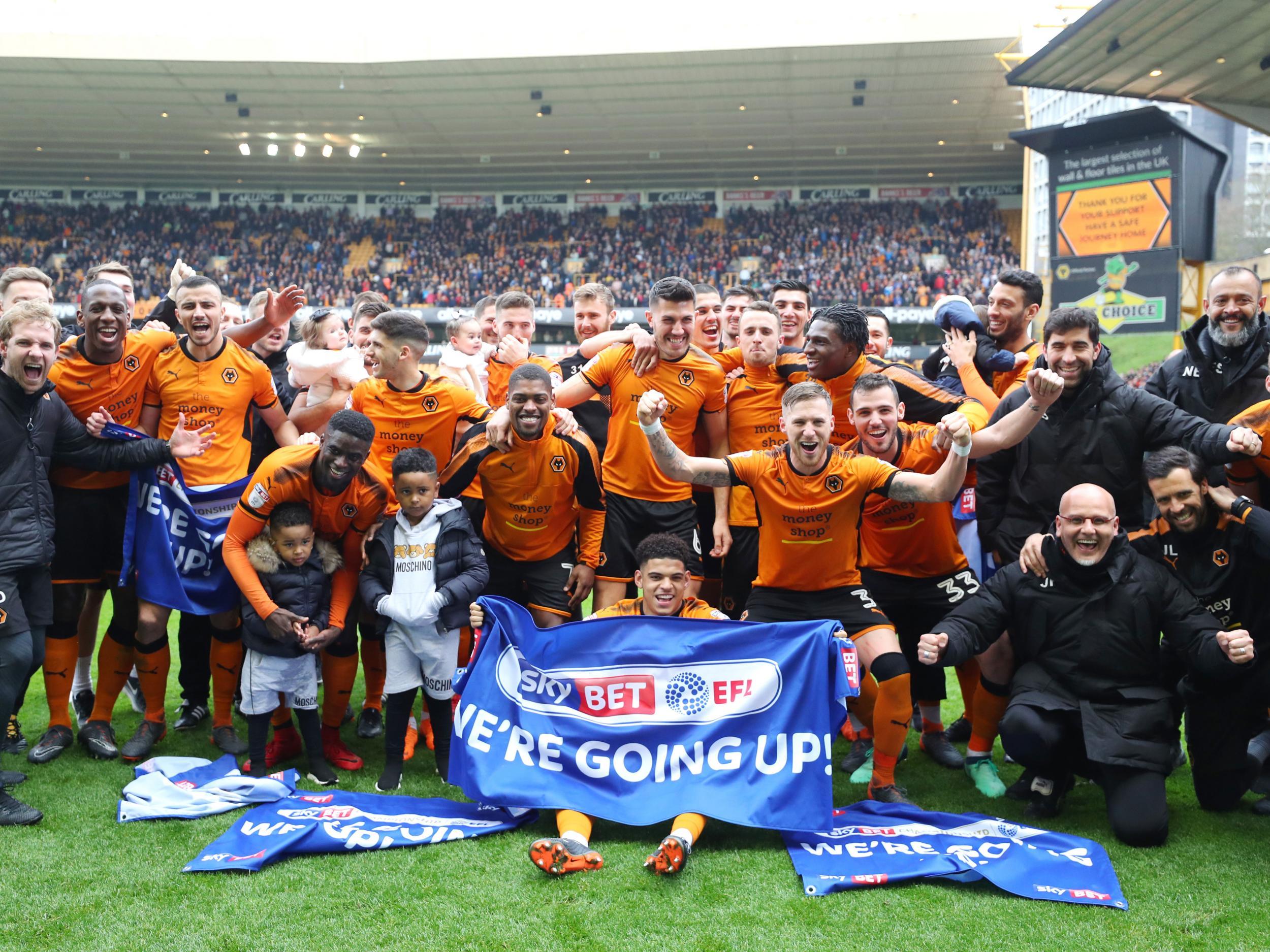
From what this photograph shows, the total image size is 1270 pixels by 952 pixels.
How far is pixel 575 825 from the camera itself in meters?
4.15

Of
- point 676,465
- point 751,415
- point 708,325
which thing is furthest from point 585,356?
point 676,465

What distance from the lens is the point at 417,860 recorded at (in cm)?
408

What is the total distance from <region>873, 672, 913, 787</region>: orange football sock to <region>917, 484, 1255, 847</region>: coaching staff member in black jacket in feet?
0.82

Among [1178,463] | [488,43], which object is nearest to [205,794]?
[1178,463]

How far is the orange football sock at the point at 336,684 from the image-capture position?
5273mm

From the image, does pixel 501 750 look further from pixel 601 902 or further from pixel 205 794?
pixel 205 794

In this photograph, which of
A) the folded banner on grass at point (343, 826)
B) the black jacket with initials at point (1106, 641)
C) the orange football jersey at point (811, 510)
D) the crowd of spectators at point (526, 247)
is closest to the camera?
the folded banner on grass at point (343, 826)

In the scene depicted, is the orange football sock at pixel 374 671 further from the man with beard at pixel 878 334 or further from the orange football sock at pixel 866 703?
the man with beard at pixel 878 334

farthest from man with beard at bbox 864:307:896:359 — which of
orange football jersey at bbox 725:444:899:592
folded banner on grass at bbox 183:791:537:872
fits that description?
folded banner on grass at bbox 183:791:537:872

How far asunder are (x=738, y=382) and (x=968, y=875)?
3.03m

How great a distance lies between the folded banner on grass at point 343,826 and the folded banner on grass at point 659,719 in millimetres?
162

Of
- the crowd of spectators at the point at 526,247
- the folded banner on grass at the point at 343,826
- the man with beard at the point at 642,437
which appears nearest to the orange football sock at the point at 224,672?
the folded banner on grass at the point at 343,826

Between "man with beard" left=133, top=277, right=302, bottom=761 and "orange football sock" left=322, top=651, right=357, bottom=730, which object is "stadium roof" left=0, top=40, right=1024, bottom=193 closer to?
"man with beard" left=133, top=277, right=302, bottom=761

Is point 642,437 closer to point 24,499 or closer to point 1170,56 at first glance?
point 24,499
